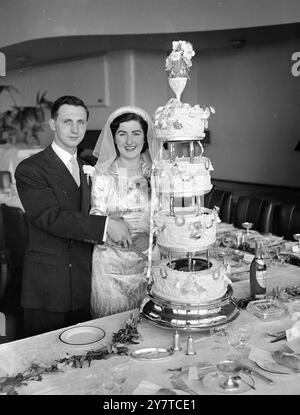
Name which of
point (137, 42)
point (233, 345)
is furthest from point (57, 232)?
point (137, 42)

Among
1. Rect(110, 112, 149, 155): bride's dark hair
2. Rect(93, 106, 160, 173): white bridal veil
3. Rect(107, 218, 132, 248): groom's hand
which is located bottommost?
Rect(107, 218, 132, 248): groom's hand

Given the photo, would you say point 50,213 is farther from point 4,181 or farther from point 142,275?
point 4,181

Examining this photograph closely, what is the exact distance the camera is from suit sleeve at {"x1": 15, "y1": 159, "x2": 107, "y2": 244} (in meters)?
2.62

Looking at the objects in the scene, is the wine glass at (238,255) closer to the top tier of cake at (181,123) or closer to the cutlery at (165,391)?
the top tier of cake at (181,123)

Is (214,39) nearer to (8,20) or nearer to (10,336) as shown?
(8,20)

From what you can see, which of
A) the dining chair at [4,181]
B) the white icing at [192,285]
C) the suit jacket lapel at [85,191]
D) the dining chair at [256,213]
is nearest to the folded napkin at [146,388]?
the white icing at [192,285]

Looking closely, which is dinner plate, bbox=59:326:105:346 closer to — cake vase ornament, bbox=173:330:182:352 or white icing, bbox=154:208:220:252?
cake vase ornament, bbox=173:330:182:352

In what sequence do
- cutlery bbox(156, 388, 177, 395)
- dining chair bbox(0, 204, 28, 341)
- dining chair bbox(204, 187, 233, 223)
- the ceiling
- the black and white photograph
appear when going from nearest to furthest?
cutlery bbox(156, 388, 177, 395) < the black and white photograph < dining chair bbox(0, 204, 28, 341) < dining chair bbox(204, 187, 233, 223) < the ceiling

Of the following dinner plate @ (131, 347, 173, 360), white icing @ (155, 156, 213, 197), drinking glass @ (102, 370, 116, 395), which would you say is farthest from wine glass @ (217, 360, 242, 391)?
white icing @ (155, 156, 213, 197)

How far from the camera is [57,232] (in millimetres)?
2670

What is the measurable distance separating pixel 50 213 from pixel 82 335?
806 millimetres

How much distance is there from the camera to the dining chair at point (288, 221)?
4.56 m

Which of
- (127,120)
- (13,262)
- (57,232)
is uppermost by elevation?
(127,120)

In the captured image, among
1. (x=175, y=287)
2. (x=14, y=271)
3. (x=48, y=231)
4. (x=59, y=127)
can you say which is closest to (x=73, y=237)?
(x=48, y=231)
